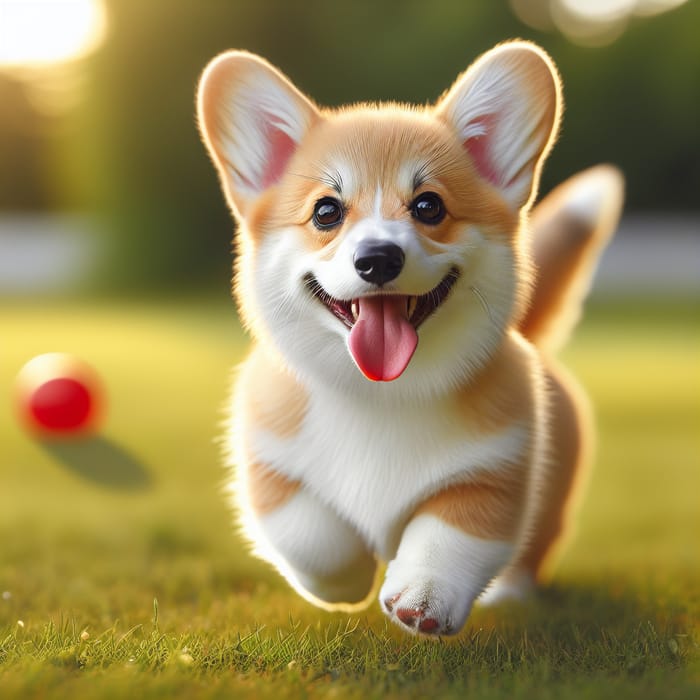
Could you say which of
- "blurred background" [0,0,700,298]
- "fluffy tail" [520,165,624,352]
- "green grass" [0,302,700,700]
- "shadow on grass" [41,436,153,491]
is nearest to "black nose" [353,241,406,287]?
"green grass" [0,302,700,700]

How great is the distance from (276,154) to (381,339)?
577 millimetres

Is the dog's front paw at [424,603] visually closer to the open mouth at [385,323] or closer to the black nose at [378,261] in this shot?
the open mouth at [385,323]

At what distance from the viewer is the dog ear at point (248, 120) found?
7.47 ft

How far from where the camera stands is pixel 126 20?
A: 13188mm

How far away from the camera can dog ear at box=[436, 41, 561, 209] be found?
7.33ft

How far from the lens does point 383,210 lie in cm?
206

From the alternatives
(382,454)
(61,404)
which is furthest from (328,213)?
(61,404)

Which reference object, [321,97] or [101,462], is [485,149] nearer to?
[101,462]

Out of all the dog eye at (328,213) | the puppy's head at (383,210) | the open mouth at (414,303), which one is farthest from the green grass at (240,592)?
the dog eye at (328,213)

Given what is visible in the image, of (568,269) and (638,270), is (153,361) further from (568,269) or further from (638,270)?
(638,270)

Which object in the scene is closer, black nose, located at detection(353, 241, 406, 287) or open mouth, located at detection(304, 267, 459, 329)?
black nose, located at detection(353, 241, 406, 287)

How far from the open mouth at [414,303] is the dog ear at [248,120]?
375 mm

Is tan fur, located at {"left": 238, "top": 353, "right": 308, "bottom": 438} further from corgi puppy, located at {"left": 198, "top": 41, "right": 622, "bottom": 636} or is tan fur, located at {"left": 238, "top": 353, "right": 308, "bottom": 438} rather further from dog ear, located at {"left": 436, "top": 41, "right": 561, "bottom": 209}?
dog ear, located at {"left": 436, "top": 41, "right": 561, "bottom": 209}

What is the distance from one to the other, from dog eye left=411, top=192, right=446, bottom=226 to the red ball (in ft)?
13.2
